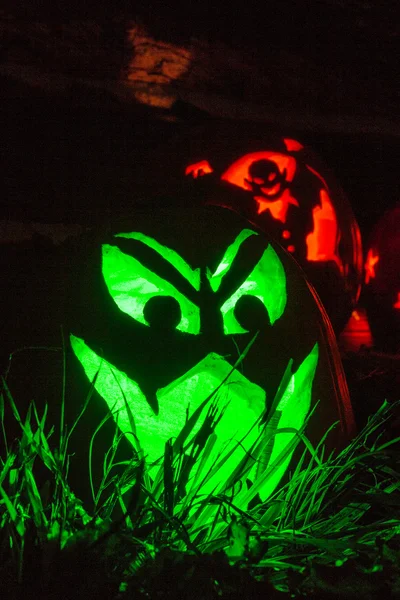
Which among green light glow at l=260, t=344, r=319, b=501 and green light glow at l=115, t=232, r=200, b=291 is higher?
green light glow at l=115, t=232, r=200, b=291

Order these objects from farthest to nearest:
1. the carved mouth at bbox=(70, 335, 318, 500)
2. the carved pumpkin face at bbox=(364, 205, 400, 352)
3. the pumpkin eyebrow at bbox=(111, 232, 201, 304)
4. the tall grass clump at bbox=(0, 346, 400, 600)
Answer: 1. the carved pumpkin face at bbox=(364, 205, 400, 352)
2. the pumpkin eyebrow at bbox=(111, 232, 201, 304)
3. the carved mouth at bbox=(70, 335, 318, 500)
4. the tall grass clump at bbox=(0, 346, 400, 600)

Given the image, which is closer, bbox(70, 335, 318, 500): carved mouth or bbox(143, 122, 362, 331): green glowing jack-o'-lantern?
bbox(70, 335, 318, 500): carved mouth

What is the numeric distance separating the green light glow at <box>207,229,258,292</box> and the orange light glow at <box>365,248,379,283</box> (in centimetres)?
183

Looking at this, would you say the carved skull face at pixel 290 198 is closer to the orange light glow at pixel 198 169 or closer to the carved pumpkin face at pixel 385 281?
the orange light glow at pixel 198 169

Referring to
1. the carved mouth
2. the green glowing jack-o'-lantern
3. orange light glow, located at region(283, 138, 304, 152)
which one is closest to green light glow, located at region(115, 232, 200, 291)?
the carved mouth

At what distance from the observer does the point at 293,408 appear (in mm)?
1487

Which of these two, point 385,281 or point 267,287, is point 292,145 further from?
point 267,287

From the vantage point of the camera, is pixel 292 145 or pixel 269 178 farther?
pixel 292 145

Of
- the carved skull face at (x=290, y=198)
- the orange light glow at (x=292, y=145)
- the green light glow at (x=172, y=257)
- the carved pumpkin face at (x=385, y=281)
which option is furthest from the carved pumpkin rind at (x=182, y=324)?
the carved pumpkin face at (x=385, y=281)

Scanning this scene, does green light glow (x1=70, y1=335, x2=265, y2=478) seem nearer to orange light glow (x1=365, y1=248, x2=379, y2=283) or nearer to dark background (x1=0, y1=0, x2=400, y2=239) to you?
dark background (x1=0, y1=0, x2=400, y2=239)

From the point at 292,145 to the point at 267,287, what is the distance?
5.19ft

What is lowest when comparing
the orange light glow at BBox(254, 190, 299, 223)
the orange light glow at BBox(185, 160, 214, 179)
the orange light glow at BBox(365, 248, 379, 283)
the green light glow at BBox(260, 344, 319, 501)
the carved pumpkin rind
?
the green light glow at BBox(260, 344, 319, 501)

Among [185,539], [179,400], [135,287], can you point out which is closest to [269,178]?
[135,287]

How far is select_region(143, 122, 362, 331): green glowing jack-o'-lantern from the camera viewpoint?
2.82 metres
